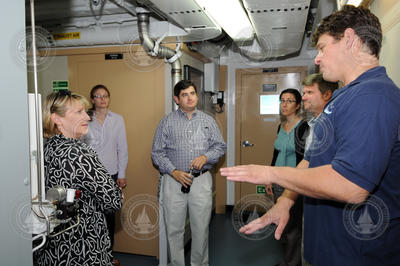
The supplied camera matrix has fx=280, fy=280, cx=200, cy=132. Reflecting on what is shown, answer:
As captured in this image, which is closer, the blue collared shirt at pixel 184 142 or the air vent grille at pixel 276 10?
the air vent grille at pixel 276 10

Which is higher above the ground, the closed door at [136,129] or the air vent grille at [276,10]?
the air vent grille at [276,10]

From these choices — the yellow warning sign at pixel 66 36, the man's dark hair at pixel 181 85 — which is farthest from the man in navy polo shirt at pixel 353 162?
the yellow warning sign at pixel 66 36

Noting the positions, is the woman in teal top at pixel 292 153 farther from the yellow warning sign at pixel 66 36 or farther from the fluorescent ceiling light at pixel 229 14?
the yellow warning sign at pixel 66 36

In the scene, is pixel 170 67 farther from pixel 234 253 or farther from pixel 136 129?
pixel 234 253

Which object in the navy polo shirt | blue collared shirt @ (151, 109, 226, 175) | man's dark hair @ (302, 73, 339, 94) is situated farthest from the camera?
blue collared shirt @ (151, 109, 226, 175)

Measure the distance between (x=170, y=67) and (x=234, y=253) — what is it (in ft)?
7.70

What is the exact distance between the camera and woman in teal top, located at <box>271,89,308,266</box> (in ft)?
8.66

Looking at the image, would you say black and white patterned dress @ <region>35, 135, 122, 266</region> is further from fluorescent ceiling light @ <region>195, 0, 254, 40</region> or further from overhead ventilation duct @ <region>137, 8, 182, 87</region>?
overhead ventilation duct @ <region>137, 8, 182, 87</region>

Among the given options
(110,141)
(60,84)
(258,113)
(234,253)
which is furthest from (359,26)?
(258,113)

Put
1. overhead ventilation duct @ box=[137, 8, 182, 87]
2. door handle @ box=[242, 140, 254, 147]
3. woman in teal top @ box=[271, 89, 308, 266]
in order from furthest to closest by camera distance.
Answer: door handle @ box=[242, 140, 254, 147]
overhead ventilation duct @ box=[137, 8, 182, 87]
woman in teal top @ box=[271, 89, 308, 266]

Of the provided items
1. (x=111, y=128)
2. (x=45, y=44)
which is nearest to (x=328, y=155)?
(x=111, y=128)

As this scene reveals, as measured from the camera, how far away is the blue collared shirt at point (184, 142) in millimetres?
2750

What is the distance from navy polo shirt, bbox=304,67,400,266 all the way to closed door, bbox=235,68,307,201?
139 inches

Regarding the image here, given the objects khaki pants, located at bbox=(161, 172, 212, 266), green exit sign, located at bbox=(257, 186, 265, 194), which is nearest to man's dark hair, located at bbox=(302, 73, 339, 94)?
khaki pants, located at bbox=(161, 172, 212, 266)
